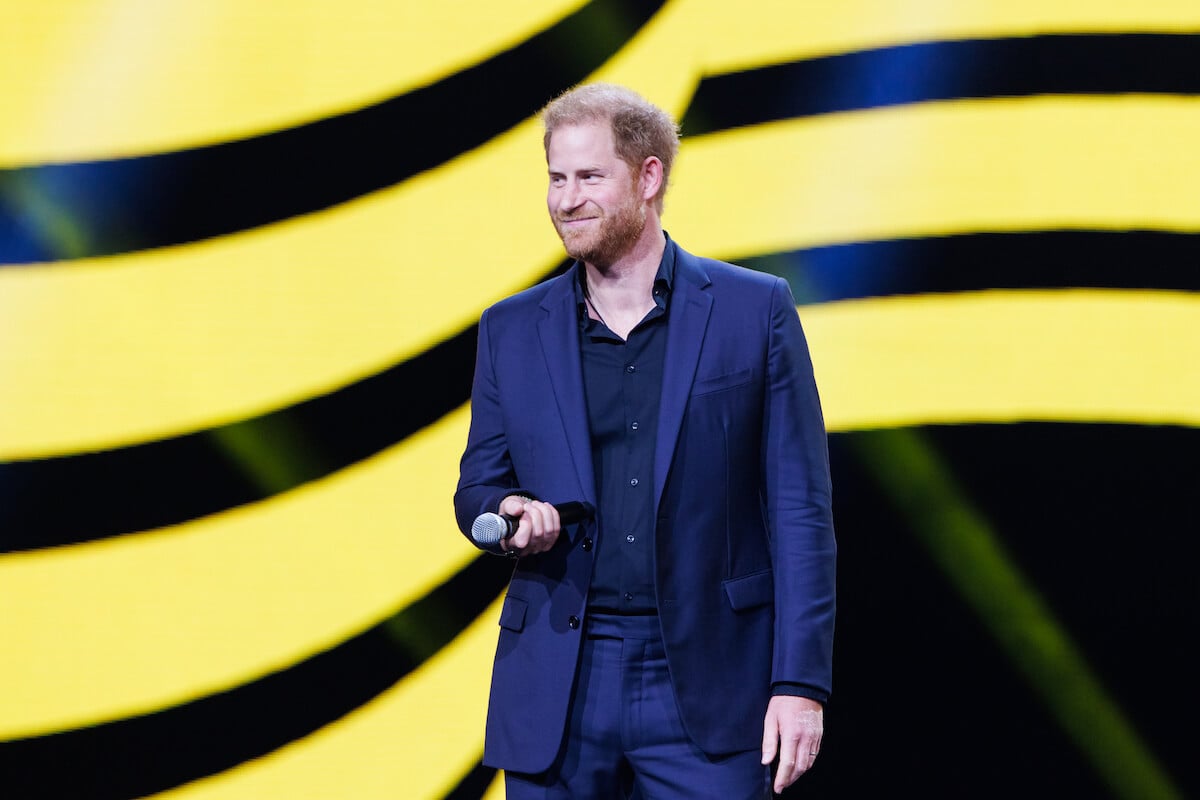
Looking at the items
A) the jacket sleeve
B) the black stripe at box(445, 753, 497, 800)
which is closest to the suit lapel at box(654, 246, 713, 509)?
the jacket sleeve

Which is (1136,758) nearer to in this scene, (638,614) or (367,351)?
(638,614)

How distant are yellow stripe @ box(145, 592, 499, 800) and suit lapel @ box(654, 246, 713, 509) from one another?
96 cm

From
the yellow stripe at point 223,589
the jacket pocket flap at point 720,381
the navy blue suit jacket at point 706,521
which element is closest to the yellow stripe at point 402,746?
the yellow stripe at point 223,589

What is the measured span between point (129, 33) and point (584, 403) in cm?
122

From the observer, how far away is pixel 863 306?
273 cm

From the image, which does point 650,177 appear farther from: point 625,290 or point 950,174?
point 950,174

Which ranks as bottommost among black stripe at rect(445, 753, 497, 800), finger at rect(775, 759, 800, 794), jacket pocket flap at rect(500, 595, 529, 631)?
black stripe at rect(445, 753, 497, 800)

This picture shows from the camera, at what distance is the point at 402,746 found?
264 centimetres

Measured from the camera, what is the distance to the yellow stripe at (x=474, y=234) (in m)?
2.46

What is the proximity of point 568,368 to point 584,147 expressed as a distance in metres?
0.32

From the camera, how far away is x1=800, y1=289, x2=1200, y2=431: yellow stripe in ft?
8.84

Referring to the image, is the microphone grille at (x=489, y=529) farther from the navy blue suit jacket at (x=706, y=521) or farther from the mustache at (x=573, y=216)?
the mustache at (x=573, y=216)

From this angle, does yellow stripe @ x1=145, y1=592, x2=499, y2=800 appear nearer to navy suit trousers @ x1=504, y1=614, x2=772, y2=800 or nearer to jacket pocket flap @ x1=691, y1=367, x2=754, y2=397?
navy suit trousers @ x1=504, y1=614, x2=772, y2=800

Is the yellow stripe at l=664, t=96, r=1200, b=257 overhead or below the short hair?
below
